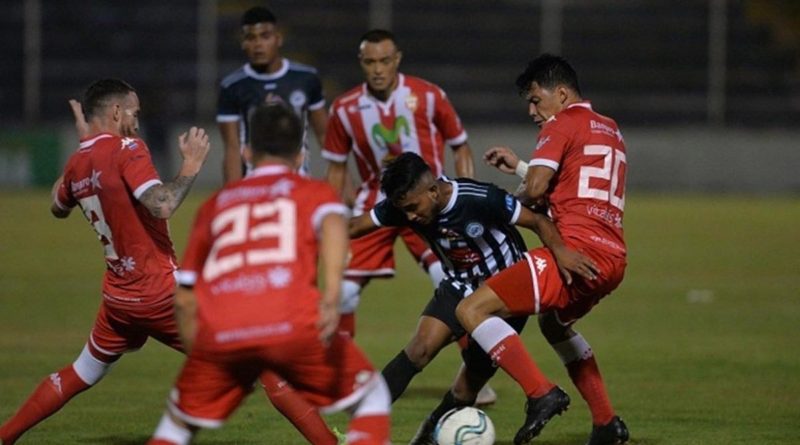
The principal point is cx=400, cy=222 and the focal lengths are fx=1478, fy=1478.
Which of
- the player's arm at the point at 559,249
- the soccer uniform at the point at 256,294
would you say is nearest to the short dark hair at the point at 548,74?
the player's arm at the point at 559,249

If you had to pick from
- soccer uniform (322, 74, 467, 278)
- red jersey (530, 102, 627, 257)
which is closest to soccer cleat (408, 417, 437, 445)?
red jersey (530, 102, 627, 257)

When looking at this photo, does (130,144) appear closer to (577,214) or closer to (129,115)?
(129,115)

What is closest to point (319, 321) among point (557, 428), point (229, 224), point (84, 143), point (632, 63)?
point (229, 224)

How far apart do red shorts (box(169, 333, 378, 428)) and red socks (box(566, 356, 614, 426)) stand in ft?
7.35

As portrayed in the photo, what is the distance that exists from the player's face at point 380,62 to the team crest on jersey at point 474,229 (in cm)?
306

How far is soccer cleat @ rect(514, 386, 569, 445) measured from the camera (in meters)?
7.06

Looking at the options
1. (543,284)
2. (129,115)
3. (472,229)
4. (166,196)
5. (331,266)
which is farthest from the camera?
(472,229)

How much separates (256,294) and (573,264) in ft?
7.21

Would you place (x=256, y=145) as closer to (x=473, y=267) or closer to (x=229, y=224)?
(x=229, y=224)

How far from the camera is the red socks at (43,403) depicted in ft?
24.3

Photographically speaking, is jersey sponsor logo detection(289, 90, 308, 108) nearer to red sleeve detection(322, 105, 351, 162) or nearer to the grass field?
red sleeve detection(322, 105, 351, 162)

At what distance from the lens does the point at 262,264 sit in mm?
5613

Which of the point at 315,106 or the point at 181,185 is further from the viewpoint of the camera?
the point at 315,106

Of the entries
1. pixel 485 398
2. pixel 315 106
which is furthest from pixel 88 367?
pixel 315 106
